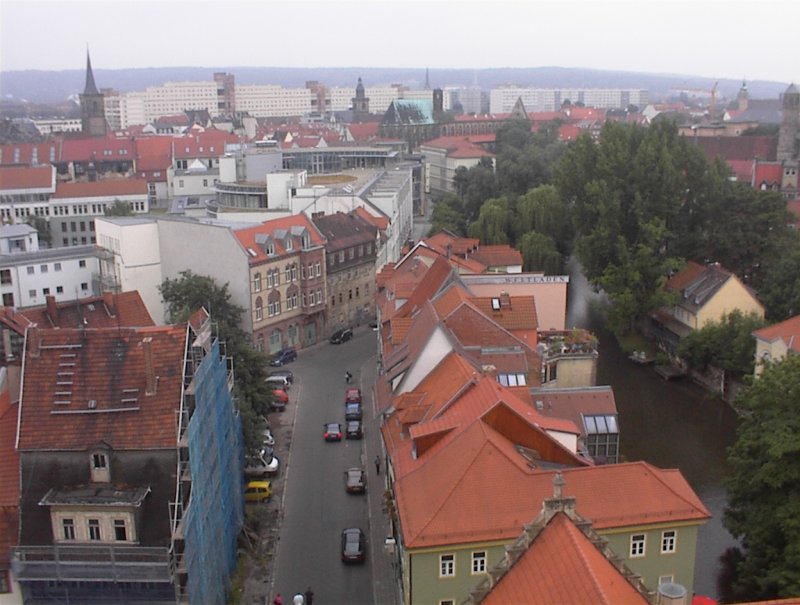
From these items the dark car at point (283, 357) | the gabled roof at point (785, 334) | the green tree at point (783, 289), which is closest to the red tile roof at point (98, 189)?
the dark car at point (283, 357)

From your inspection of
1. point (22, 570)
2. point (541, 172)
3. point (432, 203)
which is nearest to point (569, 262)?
point (541, 172)

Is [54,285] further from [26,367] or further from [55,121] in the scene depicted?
[55,121]

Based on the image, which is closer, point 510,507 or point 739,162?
point 510,507

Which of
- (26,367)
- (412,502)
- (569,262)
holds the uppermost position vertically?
(26,367)

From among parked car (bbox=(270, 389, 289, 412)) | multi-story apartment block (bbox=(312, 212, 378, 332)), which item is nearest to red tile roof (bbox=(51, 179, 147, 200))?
multi-story apartment block (bbox=(312, 212, 378, 332))

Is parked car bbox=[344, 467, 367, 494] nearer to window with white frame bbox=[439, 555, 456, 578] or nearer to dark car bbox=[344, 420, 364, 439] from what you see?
dark car bbox=[344, 420, 364, 439]

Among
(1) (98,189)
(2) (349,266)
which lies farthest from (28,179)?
(2) (349,266)

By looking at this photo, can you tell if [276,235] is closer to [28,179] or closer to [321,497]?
[321,497]
